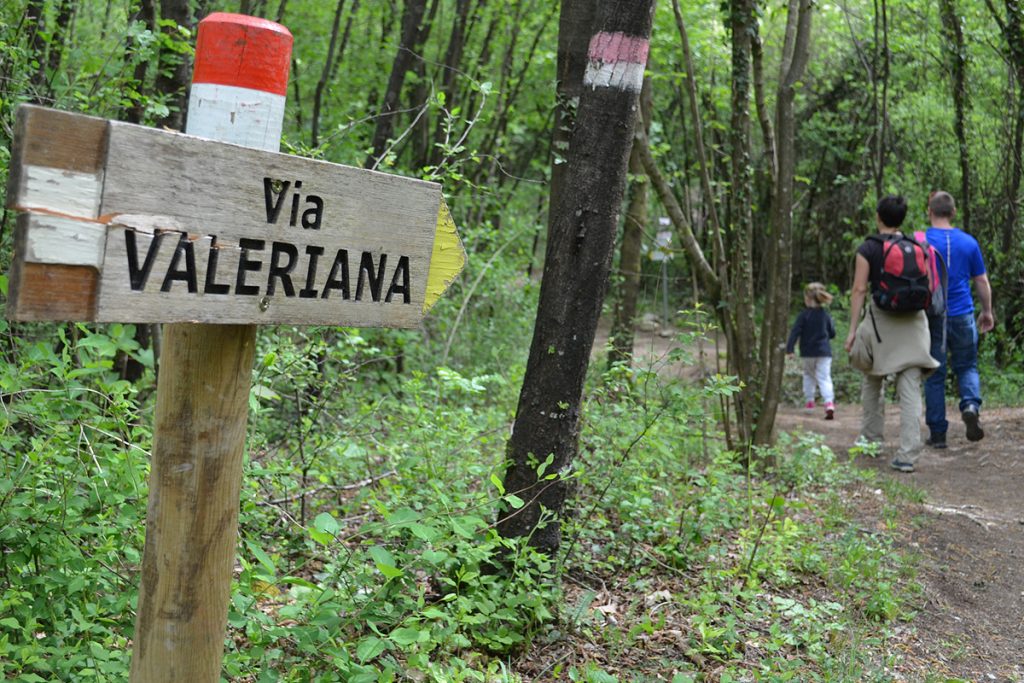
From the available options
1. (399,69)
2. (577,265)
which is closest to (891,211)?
(577,265)

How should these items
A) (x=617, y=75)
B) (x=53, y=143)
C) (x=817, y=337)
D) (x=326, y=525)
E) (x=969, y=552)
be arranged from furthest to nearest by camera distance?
1. (x=817, y=337)
2. (x=969, y=552)
3. (x=617, y=75)
4. (x=326, y=525)
5. (x=53, y=143)

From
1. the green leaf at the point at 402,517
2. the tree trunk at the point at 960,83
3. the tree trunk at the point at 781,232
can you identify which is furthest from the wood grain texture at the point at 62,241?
the tree trunk at the point at 960,83

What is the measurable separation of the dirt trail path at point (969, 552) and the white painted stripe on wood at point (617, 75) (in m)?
2.67

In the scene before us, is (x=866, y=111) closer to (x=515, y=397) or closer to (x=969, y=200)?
(x=969, y=200)

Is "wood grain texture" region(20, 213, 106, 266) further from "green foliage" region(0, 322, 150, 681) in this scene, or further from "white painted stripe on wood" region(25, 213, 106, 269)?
"green foliage" region(0, 322, 150, 681)

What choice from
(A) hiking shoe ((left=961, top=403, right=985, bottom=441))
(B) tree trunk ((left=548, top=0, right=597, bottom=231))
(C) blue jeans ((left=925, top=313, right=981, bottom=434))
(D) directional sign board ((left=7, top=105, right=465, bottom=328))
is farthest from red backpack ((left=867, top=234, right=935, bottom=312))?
(D) directional sign board ((left=7, top=105, right=465, bottom=328))

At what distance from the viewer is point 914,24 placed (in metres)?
Result: 13.5

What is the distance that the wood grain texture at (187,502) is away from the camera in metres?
1.88

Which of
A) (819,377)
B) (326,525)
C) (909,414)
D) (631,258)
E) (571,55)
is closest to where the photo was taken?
(326,525)

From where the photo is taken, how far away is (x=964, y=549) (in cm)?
562

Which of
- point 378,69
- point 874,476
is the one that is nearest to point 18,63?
point 874,476

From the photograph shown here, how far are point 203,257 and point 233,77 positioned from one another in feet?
1.26

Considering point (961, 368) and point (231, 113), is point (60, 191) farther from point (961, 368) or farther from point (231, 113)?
point (961, 368)

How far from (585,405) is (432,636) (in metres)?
2.40
